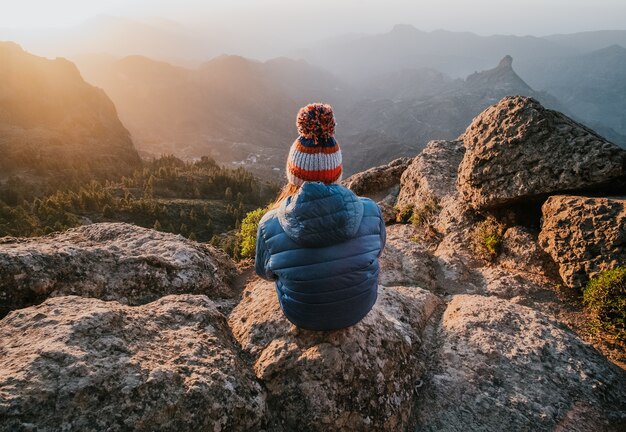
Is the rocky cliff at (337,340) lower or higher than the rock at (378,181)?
higher

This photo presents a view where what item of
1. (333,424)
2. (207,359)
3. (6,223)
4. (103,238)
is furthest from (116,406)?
(6,223)

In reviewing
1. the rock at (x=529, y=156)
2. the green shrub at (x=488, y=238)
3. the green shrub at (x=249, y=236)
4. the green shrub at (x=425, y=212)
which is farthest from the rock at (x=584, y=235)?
the green shrub at (x=249, y=236)

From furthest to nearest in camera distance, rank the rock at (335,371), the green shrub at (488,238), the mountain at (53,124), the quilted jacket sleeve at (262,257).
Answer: the mountain at (53,124) < the green shrub at (488,238) < the quilted jacket sleeve at (262,257) < the rock at (335,371)

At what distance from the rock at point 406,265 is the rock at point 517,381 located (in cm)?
246

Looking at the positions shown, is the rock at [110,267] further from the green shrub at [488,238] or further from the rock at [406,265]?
the green shrub at [488,238]

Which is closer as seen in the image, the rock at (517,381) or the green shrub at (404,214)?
the rock at (517,381)

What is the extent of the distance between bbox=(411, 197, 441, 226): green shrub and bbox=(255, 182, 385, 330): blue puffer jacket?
8.90 m

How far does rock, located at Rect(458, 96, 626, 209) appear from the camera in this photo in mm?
8906

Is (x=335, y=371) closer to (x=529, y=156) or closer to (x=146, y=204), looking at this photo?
(x=529, y=156)

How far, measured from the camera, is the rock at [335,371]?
5.07 metres

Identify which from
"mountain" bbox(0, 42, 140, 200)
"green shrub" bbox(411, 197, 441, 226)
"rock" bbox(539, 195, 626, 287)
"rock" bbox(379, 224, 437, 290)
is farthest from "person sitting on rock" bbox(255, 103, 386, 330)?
"mountain" bbox(0, 42, 140, 200)

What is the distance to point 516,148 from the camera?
10.1 meters

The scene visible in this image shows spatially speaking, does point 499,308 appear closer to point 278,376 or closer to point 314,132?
point 278,376

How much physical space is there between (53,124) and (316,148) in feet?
528
